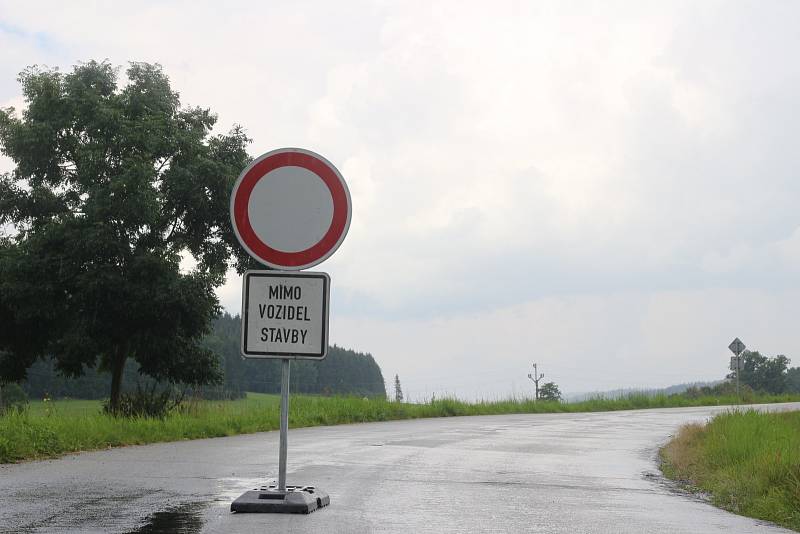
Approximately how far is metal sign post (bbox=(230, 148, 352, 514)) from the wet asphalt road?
70 cm

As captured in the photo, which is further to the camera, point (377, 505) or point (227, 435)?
point (227, 435)

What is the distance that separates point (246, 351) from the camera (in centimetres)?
630

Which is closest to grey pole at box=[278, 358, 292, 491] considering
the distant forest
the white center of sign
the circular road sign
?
the circular road sign

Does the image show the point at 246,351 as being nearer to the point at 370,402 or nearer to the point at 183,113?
the point at 370,402

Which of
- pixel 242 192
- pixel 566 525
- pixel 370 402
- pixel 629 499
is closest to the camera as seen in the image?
pixel 566 525

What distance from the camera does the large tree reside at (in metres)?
26.6

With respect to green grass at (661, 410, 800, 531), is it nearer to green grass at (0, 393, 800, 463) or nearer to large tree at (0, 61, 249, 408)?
green grass at (0, 393, 800, 463)

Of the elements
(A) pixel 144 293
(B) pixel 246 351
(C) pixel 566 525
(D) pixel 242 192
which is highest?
(A) pixel 144 293

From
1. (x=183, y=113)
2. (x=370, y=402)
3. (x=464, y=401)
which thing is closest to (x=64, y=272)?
(x=183, y=113)

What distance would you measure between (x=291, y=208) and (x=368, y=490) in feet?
8.21

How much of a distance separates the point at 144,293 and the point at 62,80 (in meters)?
9.15

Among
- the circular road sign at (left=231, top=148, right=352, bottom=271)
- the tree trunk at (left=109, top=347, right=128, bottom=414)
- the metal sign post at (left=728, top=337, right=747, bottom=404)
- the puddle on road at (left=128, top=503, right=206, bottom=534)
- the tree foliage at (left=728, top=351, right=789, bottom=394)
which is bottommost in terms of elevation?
the puddle on road at (left=128, top=503, right=206, bottom=534)

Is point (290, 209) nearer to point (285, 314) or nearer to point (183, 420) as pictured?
point (285, 314)

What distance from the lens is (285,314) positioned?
6.40 meters
